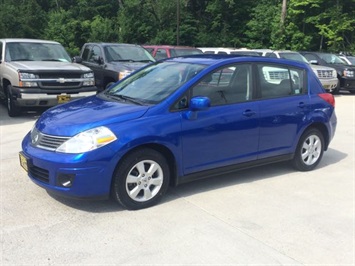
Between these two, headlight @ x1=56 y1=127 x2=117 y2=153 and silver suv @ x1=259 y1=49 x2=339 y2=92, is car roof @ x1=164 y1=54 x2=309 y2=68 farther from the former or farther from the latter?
silver suv @ x1=259 y1=49 x2=339 y2=92

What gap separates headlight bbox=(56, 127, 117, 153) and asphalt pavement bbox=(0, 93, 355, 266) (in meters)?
0.72

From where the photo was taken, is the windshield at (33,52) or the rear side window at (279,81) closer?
the rear side window at (279,81)

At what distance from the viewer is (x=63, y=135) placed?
421cm

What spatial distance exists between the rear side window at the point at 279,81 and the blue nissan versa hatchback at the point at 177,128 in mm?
15

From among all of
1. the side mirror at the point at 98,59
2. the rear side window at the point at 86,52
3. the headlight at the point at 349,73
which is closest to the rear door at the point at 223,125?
the side mirror at the point at 98,59

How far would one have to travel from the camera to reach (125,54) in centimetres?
1193

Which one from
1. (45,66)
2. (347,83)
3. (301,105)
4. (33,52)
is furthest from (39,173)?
(347,83)

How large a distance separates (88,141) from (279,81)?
113 inches

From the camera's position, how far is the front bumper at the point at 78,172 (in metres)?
4.05

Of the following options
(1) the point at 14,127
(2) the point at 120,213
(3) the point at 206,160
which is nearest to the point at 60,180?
(2) the point at 120,213

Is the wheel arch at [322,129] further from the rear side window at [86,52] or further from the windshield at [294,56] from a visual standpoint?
the windshield at [294,56]

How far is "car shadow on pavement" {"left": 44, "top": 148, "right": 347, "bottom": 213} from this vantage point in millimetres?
4520

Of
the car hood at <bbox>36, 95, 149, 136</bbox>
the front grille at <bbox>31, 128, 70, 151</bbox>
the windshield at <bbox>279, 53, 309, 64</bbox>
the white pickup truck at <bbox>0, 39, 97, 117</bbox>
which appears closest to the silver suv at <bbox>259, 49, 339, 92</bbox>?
the windshield at <bbox>279, 53, 309, 64</bbox>

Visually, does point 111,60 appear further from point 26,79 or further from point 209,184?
point 209,184
